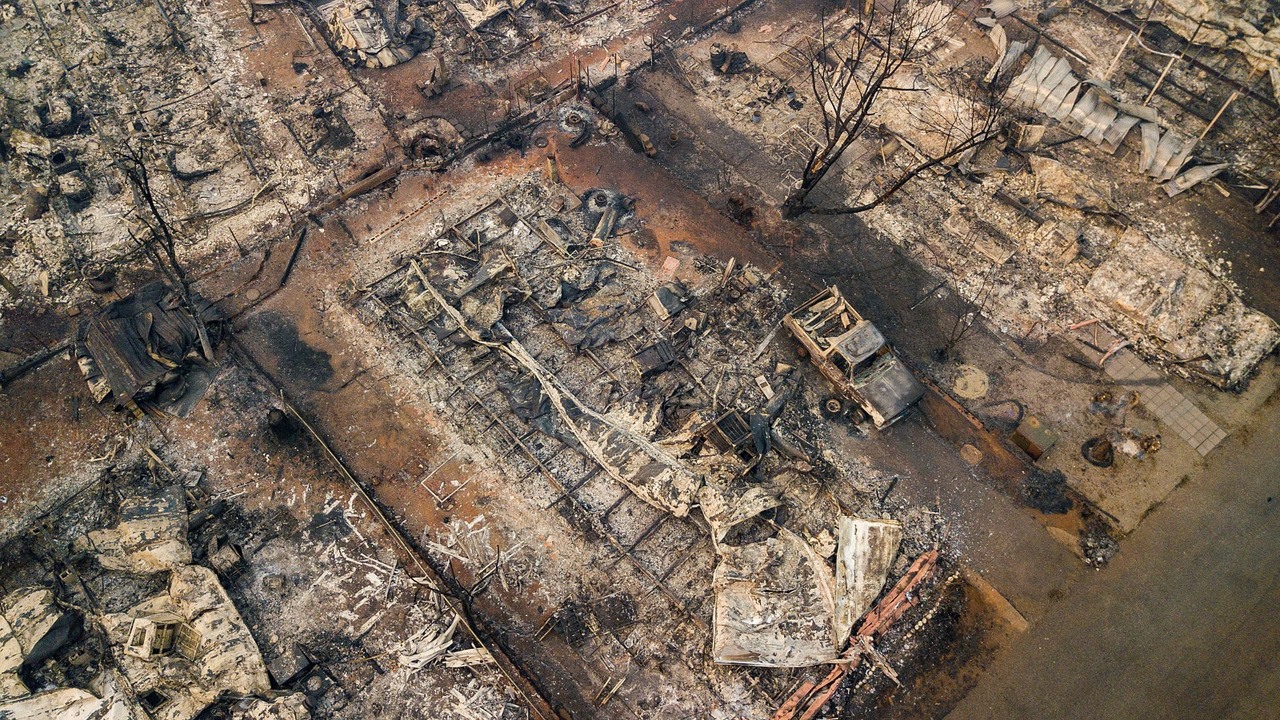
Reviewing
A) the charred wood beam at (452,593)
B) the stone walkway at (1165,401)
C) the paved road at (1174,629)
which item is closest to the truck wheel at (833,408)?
the paved road at (1174,629)

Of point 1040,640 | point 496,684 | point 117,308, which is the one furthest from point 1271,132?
point 117,308

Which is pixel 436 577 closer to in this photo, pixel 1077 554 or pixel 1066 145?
pixel 1077 554

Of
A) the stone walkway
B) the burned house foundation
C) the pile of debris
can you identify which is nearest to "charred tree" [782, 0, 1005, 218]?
the burned house foundation

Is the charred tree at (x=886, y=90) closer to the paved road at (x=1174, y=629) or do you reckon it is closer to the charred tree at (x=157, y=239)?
the paved road at (x=1174, y=629)

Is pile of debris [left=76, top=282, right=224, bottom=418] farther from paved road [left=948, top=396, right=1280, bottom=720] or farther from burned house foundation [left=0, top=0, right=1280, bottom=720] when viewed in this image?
paved road [left=948, top=396, right=1280, bottom=720]

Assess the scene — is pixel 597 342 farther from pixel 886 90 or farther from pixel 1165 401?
pixel 1165 401

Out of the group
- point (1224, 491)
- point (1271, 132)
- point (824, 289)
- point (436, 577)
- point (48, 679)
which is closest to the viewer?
point (48, 679)
